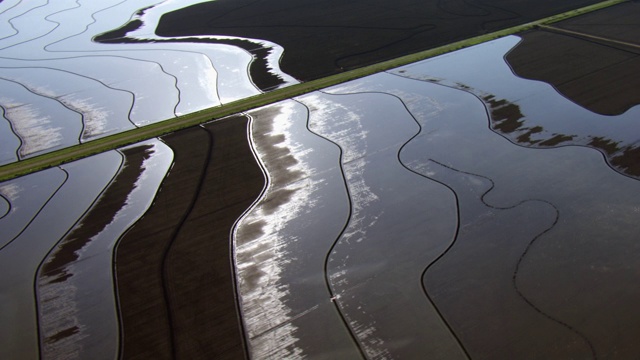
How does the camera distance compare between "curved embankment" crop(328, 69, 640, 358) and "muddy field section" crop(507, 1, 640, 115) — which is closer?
"curved embankment" crop(328, 69, 640, 358)

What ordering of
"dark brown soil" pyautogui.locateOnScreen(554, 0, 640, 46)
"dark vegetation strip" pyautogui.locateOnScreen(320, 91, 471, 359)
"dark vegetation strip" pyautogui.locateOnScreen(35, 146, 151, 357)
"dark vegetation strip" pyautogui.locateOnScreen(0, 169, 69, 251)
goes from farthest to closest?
"dark brown soil" pyautogui.locateOnScreen(554, 0, 640, 46), "dark vegetation strip" pyautogui.locateOnScreen(0, 169, 69, 251), "dark vegetation strip" pyautogui.locateOnScreen(35, 146, 151, 357), "dark vegetation strip" pyautogui.locateOnScreen(320, 91, 471, 359)

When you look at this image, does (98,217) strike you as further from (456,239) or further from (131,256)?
(456,239)

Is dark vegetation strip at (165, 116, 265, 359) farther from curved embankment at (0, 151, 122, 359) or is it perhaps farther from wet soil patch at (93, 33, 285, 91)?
wet soil patch at (93, 33, 285, 91)

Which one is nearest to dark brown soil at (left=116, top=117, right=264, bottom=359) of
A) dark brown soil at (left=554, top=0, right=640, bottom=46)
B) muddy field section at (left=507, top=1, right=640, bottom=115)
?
muddy field section at (left=507, top=1, right=640, bottom=115)

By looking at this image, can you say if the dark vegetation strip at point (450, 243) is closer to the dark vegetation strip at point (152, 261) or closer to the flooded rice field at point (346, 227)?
the flooded rice field at point (346, 227)

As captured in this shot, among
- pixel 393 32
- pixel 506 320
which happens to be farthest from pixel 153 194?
pixel 393 32

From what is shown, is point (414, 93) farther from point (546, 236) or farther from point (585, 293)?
point (585, 293)

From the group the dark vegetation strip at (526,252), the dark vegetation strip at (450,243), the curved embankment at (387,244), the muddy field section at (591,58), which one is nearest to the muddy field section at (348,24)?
the muddy field section at (591,58)
